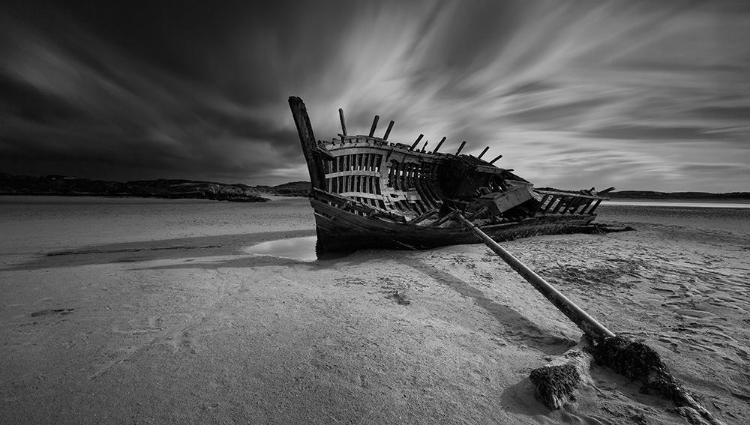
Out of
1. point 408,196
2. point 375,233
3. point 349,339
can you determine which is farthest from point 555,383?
point 408,196

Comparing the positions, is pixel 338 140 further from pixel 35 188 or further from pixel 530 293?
pixel 35 188

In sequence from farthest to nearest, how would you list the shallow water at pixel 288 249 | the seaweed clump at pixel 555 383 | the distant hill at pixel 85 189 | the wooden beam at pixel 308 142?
the distant hill at pixel 85 189, the shallow water at pixel 288 249, the wooden beam at pixel 308 142, the seaweed clump at pixel 555 383

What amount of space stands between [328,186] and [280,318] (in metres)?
4.93

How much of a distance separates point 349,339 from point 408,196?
842cm

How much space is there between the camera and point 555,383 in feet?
6.68

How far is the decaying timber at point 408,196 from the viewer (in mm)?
7148

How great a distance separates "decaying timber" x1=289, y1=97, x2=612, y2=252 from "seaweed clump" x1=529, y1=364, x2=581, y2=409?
5.03 metres

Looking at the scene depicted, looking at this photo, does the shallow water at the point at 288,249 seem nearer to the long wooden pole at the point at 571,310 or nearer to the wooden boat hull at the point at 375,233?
the wooden boat hull at the point at 375,233

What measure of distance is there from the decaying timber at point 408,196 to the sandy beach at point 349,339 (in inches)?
53.9

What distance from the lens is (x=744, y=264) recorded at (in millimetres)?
5789

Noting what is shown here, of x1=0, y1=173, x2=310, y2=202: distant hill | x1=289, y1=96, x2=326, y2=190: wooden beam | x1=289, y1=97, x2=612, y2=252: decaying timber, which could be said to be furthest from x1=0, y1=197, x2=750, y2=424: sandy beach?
x1=0, y1=173, x2=310, y2=202: distant hill

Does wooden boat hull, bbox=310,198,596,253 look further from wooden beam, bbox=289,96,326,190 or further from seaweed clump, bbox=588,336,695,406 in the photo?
seaweed clump, bbox=588,336,695,406

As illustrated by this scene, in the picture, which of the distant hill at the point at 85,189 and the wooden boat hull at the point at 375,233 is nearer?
the wooden boat hull at the point at 375,233

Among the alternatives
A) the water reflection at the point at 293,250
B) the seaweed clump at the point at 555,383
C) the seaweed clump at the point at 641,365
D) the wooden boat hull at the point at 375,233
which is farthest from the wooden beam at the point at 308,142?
the seaweed clump at the point at 641,365
